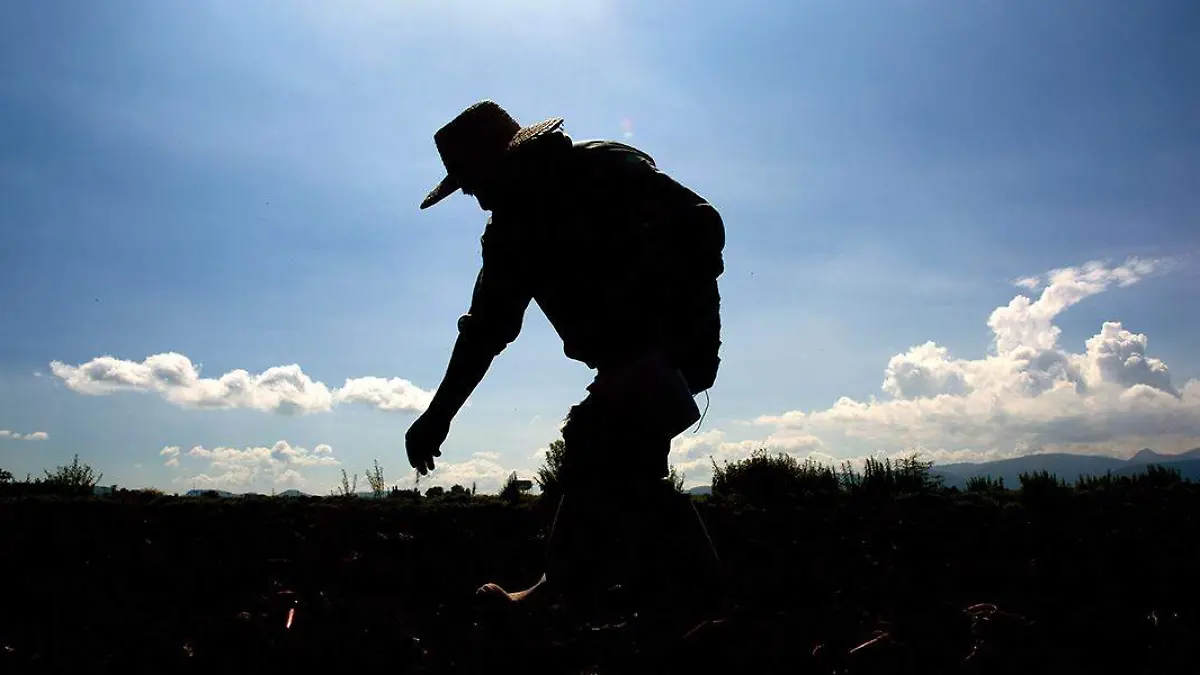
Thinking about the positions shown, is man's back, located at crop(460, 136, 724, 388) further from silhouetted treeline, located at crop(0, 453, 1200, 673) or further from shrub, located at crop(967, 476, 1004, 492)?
shrub, located at crop(967, 476, 1004, 492)

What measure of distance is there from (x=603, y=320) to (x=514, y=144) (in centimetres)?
68

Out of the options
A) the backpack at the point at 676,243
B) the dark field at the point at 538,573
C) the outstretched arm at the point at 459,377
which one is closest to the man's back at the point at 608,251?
the backpack at the point at 676,243

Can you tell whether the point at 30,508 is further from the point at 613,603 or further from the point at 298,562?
the point at 613,603

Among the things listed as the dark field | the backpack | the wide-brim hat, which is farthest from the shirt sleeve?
the dark field

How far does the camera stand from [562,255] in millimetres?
2525

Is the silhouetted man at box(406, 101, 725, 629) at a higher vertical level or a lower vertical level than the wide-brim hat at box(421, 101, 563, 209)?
lower

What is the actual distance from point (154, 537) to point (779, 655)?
11.1 ft

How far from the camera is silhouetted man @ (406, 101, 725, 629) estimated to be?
88.6 inches

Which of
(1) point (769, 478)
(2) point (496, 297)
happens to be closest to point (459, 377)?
(2) point (496, 297)

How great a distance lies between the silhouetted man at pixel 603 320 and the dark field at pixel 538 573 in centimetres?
35

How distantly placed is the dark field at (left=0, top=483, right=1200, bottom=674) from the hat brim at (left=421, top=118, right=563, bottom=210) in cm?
148

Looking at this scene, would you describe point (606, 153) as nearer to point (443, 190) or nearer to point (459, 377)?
point (443, 190)

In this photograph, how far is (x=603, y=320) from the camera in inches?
95.7

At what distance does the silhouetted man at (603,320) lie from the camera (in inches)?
88.6
